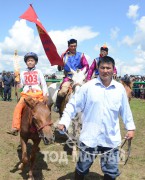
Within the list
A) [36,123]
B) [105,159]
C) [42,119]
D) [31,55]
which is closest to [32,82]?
[31,55]

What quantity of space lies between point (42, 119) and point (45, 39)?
3.87 metres

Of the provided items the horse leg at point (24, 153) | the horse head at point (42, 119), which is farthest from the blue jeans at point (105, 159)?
the horse leg at point (24, 153)

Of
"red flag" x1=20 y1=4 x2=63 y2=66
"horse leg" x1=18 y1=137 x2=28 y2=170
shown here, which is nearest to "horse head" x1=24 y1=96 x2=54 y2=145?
"horse leg" x1=18 y1=137 x2=28 y2=170

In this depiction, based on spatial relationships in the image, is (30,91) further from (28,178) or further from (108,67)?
(108,67)

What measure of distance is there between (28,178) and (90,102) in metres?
2.65

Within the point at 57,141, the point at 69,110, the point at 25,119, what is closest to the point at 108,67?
the point at 69,110

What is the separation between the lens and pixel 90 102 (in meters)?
4.52

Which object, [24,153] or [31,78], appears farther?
[31,78]

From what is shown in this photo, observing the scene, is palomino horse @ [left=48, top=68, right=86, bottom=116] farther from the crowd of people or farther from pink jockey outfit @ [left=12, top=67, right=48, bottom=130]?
the crowd of people

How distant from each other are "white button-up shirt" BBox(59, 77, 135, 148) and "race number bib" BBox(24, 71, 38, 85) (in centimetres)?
264

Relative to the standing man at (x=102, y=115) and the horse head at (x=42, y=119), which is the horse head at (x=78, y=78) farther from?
the standing man at (x=102, y=115)

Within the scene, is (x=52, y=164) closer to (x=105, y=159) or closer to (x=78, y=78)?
(x=78, y=78)

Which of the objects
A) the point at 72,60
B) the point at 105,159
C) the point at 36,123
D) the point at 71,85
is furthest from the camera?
the point at 72,60

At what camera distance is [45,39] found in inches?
329
